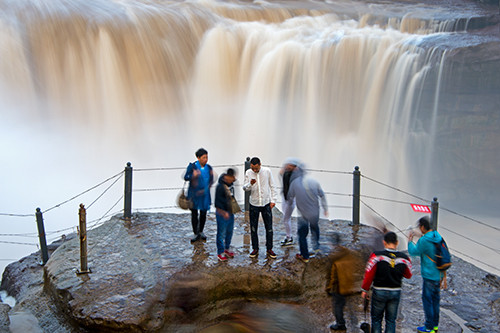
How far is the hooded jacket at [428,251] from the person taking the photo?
492 cm

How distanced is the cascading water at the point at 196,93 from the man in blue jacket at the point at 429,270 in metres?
10.4

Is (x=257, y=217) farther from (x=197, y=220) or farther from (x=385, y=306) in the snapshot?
(x=385, y=306)

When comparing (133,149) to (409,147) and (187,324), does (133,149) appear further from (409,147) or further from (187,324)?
(187,324)

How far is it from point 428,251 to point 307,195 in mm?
1614

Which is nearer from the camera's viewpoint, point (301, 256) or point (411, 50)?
point (301, 256)

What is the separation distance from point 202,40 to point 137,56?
2.55 m

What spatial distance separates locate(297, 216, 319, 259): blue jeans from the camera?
6.12 metres

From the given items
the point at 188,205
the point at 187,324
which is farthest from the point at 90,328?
the point at 188,205

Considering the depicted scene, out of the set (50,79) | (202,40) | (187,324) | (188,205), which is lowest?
(187,324)

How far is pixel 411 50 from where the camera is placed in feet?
52.9

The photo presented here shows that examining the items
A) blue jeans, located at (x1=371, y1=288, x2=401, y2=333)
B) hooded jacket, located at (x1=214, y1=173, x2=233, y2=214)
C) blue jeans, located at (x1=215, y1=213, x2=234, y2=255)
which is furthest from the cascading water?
blue jeans, located at (x1=371, y1=288, x2=401, y2=333)

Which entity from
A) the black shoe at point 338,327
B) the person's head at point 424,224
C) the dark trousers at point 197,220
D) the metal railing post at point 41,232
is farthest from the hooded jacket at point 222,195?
the metal railing post at point 41,232

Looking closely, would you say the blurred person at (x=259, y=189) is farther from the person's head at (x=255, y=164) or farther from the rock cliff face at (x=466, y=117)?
the rock cliff face at (x=466, y=117)

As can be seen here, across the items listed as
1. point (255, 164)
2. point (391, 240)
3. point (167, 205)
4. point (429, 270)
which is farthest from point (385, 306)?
point (167, 205)
